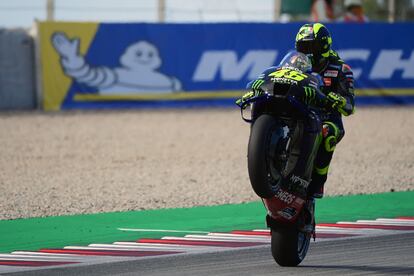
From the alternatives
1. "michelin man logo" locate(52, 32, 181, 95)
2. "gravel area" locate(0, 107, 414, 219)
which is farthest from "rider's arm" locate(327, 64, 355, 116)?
"michelin man logo" locate(52, 32, 181, 95)

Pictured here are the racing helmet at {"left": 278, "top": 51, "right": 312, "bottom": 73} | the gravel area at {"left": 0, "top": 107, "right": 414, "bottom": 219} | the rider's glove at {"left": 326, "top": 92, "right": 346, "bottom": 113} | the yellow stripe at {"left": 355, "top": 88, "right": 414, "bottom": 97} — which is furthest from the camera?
the yellow stripe at {"left": 355, "top": 88, "right": 414, "bottom": 97}

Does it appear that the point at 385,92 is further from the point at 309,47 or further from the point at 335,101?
the point at 335,101

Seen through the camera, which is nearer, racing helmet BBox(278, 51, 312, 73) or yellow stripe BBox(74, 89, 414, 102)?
racing helmet BBox(278, 51, 312, 73)

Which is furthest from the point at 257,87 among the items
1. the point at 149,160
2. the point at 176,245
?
the point at 149,160

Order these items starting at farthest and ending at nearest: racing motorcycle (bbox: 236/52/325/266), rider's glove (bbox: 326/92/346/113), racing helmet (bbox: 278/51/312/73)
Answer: rider's glove (bbox: 326/92/346/113)
racing helmet (bbox: 278/51/312/73)
racing motorcycle (bbox: 236/52/325/266)

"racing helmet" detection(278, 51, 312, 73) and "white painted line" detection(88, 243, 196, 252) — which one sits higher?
"racing helmet" detection(278, 51, 312, 73)

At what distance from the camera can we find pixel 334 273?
22.5 ft

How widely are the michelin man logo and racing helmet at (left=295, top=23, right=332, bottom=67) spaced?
13464 mm

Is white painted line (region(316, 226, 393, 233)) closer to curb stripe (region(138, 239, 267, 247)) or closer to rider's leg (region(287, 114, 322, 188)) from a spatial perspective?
curb stripe (region(138, 239, 267, 247))

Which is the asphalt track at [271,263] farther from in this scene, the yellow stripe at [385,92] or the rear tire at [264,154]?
the yellow stripe at [385,92]

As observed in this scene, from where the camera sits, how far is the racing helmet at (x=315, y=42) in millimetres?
7645

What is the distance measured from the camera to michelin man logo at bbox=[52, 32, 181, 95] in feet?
68.0

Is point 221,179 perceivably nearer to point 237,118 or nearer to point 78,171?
point 78,171

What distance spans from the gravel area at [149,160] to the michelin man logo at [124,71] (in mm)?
700
